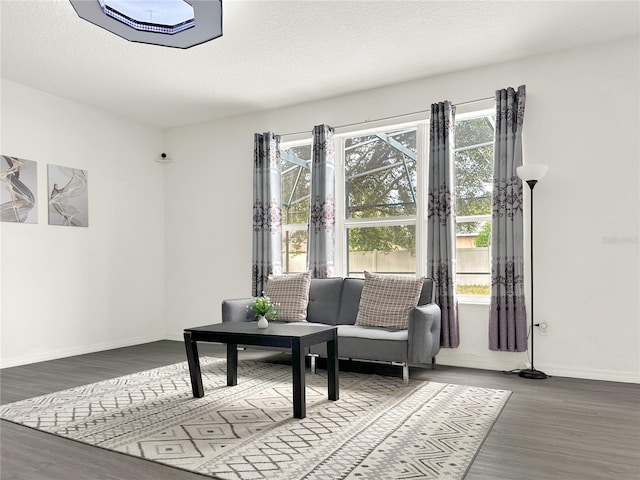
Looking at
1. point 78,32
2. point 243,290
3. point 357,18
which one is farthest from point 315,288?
point 78,32

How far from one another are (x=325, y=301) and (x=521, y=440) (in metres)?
2.57

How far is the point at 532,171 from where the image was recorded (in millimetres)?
4152

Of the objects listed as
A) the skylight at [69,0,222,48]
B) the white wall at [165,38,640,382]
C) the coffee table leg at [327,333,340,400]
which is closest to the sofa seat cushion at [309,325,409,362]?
Answer: the coffee table leg at [327,333,340,400]

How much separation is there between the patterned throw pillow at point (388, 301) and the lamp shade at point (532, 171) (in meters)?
1.26

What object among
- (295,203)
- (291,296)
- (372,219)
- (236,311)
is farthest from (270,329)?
(295,203)

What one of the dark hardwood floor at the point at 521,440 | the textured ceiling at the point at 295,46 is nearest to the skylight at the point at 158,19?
the textured ceiling at the point at 295,46

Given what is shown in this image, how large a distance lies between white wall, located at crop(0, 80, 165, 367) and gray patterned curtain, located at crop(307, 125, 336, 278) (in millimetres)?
2481

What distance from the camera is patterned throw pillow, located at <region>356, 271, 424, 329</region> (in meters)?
4.38

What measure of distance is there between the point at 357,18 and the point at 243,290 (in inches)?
140

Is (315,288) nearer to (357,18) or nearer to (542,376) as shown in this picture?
(542,376)

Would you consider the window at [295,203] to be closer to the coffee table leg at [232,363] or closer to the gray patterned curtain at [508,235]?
the coffee table leg at [232,363]

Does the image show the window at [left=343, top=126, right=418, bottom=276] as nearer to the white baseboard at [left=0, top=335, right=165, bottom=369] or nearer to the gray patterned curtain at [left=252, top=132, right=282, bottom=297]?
the gray patterned curtain at [left=252, top=132, right=282, bottom=297]

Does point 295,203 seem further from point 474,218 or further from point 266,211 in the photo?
point 474,218

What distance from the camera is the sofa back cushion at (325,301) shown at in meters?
4.95
